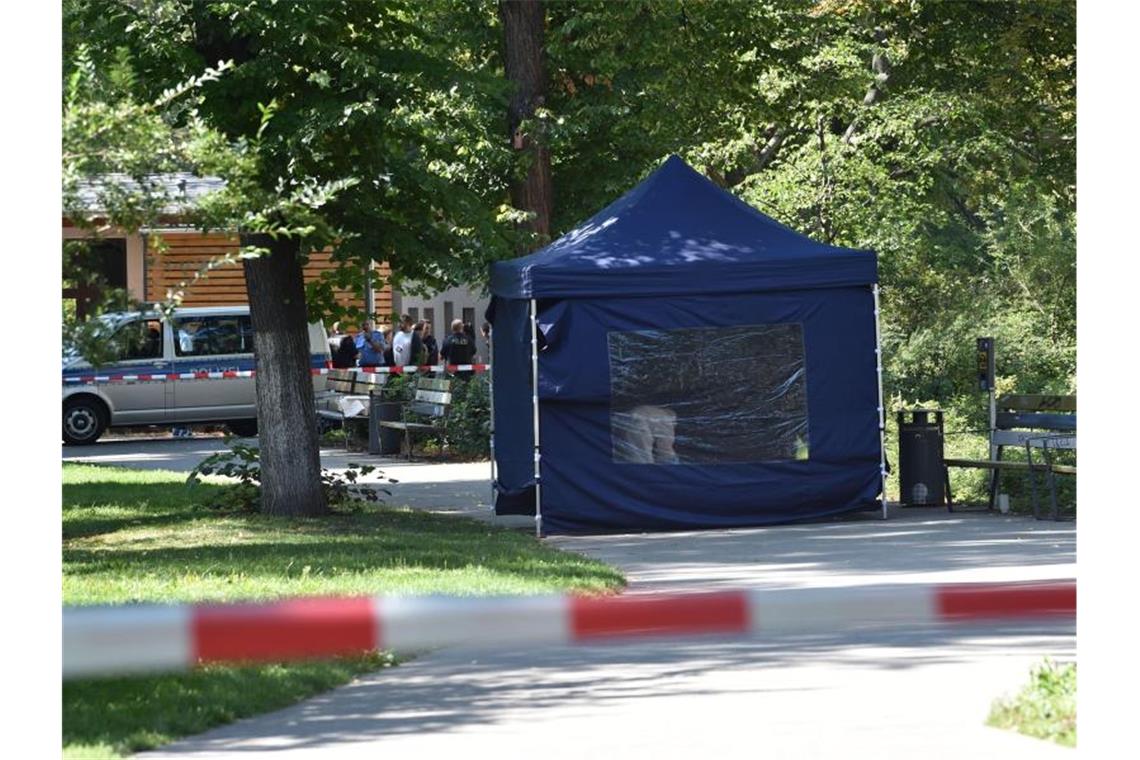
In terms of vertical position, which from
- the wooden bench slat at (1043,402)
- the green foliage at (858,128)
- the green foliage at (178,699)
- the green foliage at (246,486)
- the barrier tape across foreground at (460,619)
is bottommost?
the green foliage at (178,699)

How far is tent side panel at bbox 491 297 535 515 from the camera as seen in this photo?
17969mm

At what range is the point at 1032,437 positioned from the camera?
712 inches

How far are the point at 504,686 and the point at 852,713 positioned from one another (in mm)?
1592

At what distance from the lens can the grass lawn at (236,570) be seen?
836 cm

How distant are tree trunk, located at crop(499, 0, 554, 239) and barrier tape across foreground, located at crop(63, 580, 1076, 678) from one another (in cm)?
2065

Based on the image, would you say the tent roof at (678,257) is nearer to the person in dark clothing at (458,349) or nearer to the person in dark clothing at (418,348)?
the person in dark clothing at (458,349)

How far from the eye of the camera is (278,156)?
15.7 metres

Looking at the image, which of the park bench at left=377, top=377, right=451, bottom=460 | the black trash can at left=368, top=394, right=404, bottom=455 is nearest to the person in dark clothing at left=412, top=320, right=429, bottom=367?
the black trash can at left=368, top=394, right=404, bottom=455

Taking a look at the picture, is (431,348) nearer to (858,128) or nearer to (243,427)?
(243,427)

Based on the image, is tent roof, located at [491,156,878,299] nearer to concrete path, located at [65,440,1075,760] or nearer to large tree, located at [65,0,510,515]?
large tree, located at [65,0,510,515]

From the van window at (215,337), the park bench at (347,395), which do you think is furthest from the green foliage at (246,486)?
the van window at (215,337)

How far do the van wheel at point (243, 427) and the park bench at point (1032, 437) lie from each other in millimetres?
16147

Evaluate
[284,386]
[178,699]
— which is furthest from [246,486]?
[178,699]
